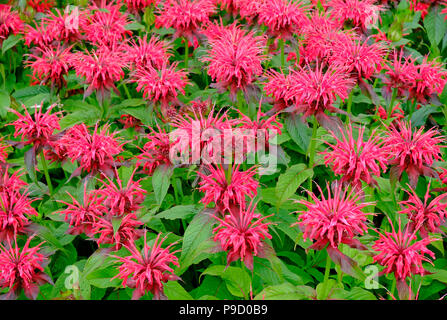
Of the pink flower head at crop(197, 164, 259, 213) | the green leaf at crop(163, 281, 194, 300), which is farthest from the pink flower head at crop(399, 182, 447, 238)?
the green leaf at crop(163, 281, 194, 300)

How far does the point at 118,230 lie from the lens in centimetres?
154

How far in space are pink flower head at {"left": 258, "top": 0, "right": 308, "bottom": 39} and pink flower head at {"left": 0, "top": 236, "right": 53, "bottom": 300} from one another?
1.34m

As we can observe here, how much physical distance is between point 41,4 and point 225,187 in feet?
6.40

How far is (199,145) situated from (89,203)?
454mm

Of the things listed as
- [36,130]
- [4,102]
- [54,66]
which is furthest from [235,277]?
[4,102]

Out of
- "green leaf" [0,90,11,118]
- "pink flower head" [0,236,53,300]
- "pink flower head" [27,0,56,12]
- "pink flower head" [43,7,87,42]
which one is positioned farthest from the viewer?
"pink flower head" [27,0,56,12]

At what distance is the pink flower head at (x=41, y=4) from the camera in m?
2.72

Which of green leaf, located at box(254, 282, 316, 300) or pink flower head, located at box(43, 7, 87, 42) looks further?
pink flower head, located at box(43, 7, 87, 42)

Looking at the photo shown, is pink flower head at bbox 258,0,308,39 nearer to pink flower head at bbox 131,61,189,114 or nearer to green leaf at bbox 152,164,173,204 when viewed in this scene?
pink flower head at bbox 131,61,189,114

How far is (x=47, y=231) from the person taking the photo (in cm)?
165

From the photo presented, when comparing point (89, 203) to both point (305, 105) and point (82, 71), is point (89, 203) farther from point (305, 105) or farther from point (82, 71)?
point (305, 105)

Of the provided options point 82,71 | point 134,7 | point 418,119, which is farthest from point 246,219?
point 134,7

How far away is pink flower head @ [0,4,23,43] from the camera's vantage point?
2.47m

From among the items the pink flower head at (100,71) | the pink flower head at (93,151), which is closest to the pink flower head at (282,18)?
the pink flower head at (100,71)
